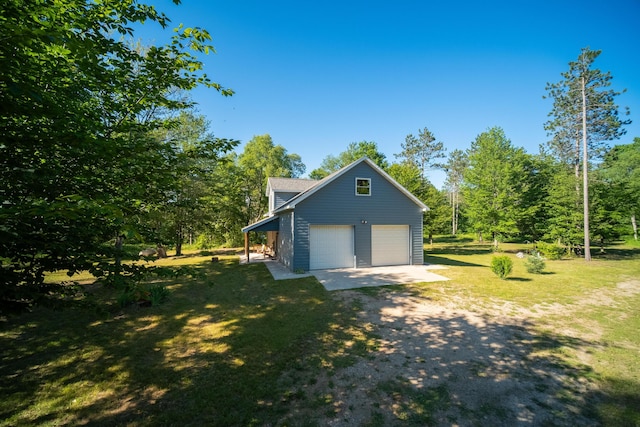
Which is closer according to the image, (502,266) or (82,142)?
(82,142)

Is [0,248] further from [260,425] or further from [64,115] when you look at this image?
[260,425]

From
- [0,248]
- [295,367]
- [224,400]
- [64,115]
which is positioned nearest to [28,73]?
[64,115]

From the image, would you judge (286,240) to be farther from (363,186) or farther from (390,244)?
(390,244)

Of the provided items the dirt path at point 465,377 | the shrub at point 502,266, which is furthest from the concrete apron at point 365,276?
the dirt path at point 465,377

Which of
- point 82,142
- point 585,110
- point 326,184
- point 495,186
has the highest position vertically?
point 585,110

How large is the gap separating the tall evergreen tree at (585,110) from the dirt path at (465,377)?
19.9 m

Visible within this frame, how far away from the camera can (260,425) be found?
3.73m

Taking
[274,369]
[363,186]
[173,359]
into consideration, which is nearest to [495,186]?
[363,186]

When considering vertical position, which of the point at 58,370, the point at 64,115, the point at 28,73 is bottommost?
the point at 58,370

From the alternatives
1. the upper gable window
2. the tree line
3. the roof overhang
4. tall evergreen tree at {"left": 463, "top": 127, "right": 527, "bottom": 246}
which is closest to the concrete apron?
the roof overhang

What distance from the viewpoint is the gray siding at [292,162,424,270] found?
14.2 meters

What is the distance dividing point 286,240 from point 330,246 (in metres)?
2.83

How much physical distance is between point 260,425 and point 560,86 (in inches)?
1229

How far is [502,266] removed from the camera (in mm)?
12227
